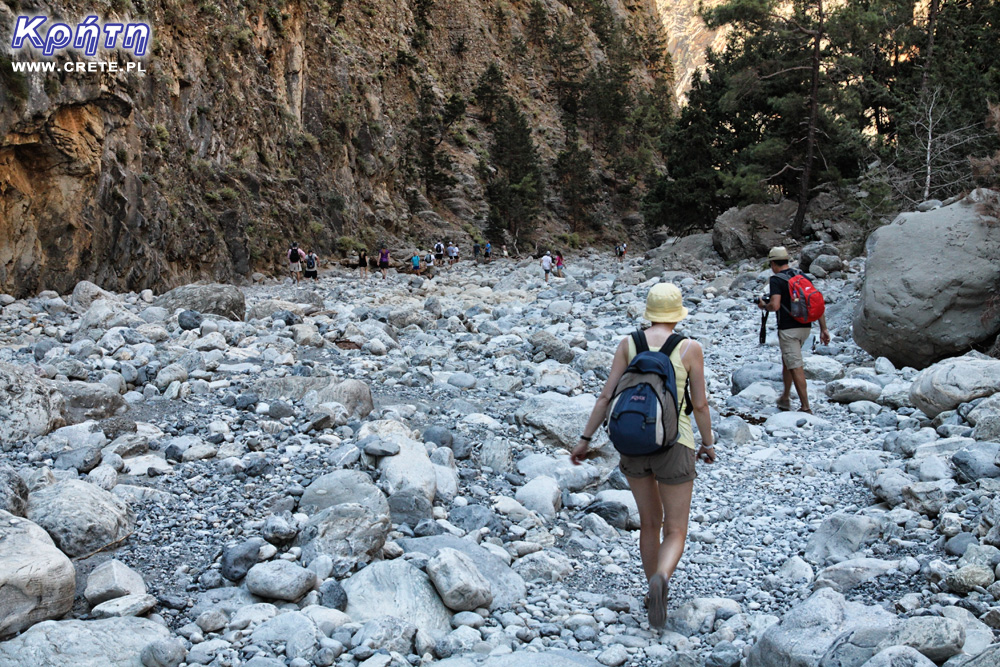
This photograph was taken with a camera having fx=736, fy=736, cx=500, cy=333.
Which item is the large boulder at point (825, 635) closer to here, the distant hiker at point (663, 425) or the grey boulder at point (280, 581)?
the distant hiker at point (663, 425)

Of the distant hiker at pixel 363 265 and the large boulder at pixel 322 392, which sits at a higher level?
the distant hiker at pixel 363 265

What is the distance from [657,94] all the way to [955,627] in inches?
2179

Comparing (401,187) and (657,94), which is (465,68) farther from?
(657,94)

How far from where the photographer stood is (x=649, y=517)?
3420 mm

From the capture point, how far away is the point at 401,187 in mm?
32656

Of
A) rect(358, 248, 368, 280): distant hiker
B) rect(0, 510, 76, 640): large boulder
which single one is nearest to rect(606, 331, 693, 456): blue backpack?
rect(0, 510, 76, 640): large boulder

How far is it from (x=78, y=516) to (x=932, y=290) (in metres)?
8.17

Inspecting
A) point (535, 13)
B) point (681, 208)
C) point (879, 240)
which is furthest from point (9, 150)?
point (535, 13)

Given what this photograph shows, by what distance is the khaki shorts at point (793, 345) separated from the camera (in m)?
6.79

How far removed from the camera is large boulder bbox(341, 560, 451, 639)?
10.6ft

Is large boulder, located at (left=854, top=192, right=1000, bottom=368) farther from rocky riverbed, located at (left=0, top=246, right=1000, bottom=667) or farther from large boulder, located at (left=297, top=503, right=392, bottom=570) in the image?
large boulder, located at (left=297, top=503, right=392, bottom=570)

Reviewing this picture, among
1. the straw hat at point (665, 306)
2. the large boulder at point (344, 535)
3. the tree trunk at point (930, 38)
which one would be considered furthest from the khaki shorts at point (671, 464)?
the tree trunk at point (930, 38)

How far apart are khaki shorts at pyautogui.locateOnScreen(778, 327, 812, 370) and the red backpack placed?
115 millimetres

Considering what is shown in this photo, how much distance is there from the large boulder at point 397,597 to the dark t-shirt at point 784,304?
15.4 ft
